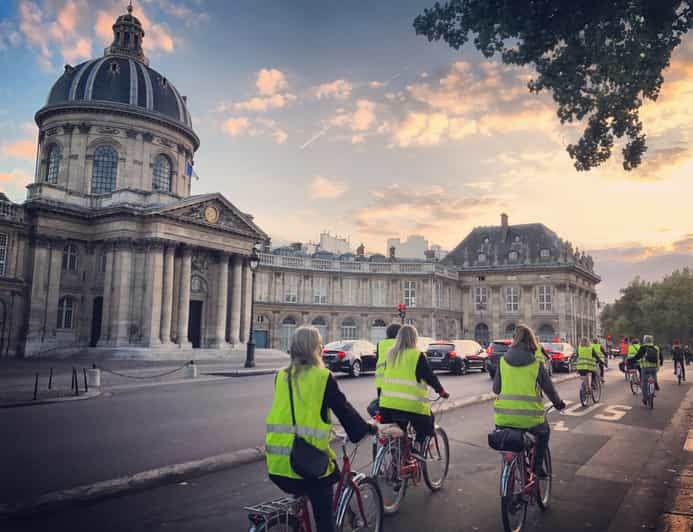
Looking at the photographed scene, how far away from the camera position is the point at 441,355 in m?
25.4

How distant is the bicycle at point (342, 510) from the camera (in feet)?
12.0

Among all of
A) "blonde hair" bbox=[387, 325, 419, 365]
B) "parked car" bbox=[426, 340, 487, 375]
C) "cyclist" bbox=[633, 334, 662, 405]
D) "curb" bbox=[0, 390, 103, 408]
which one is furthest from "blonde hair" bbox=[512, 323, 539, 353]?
"parked car" bbox=[426, 340, 487, 375]

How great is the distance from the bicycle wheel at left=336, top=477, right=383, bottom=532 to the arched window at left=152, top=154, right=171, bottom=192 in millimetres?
41426

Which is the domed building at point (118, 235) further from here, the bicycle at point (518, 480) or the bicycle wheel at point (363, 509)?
the bicycle wheel at point (363, 509)

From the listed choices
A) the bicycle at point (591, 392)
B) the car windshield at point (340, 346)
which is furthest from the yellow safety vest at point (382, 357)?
the car windshield at point (340, 346)

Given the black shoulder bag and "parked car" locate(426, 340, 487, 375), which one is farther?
"parked car" locate(426, 340, 487, 375)

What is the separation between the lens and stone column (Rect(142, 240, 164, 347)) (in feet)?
115

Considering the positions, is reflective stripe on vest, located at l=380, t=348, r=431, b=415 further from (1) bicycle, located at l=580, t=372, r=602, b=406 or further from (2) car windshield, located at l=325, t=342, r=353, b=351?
(2) car windshield, located at l=325, t=342, r=353, b=351

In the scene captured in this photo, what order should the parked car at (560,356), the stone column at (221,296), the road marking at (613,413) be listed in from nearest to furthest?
1. the road marking at (613,413)
2. the parked car at (560,356)
3. the stone column at (221,296)

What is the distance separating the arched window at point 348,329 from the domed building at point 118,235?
13.7m

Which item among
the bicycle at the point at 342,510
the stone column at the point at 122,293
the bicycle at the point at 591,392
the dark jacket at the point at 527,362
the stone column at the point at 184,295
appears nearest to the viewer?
the bicycle at the point at 342,510

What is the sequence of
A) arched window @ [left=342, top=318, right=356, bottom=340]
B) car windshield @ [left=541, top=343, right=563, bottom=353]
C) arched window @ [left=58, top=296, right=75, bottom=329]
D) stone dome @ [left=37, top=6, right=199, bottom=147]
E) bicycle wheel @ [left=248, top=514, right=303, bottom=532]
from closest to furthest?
bicycle wheel @ [left=248, top=514, right=303, bottom=532], car windshield @ [left=541, top=343, right=563, bottom=353], arched window @ [left=58, top=296, right=75, bottom=329], stone dome @ [left=37, top=6, right=199, bottom=147], arched window @ [left=342, top=318, right=356, bottom=340]

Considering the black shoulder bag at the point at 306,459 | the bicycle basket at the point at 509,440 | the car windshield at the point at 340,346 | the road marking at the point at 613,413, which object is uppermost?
the car windshield at the point at 340,346

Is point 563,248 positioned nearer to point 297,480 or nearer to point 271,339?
point 271,339
